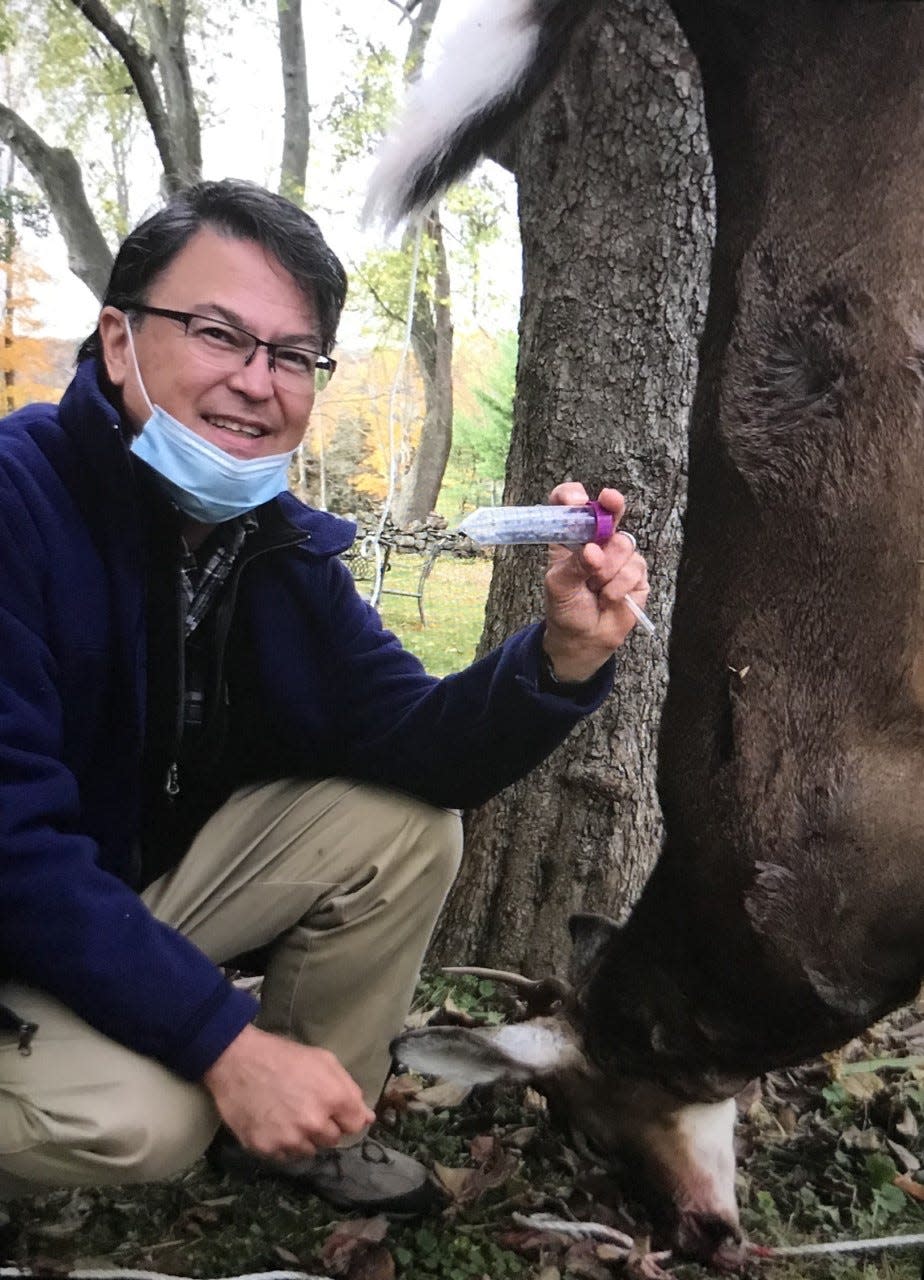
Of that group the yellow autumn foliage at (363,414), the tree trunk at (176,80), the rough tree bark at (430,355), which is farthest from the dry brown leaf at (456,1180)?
the yellow autumn foliage at (363,414)

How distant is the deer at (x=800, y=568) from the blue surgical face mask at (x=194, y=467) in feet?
2.57

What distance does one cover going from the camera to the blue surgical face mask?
5.87 feet

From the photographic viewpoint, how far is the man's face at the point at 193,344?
71.6 inches

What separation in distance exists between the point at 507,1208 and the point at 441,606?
865 centimetres

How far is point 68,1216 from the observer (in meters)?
1.99

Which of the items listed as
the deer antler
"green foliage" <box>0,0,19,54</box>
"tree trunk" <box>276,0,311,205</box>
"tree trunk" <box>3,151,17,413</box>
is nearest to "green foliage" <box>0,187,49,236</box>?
"tree trunk" <box>3,151,17,413</box>

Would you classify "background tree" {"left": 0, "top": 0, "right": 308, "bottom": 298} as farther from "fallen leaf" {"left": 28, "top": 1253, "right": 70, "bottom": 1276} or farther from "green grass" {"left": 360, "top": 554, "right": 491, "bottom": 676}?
"fallen leaf" {"left": 28, "top": 1253, "right": 70, "bottom": 1276}

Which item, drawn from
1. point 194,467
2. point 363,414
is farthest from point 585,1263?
point 363,414

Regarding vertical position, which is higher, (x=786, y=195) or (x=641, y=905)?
(x=786, y=195)

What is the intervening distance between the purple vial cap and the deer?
Answer: 0.44ft

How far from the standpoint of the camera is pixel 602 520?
65.8 inches

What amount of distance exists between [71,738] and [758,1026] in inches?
Answer: 48.8

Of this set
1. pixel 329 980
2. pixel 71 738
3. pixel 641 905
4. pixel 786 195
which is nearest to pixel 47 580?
pixel 71 738

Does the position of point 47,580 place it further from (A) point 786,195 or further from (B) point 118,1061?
(A) point 786,195
